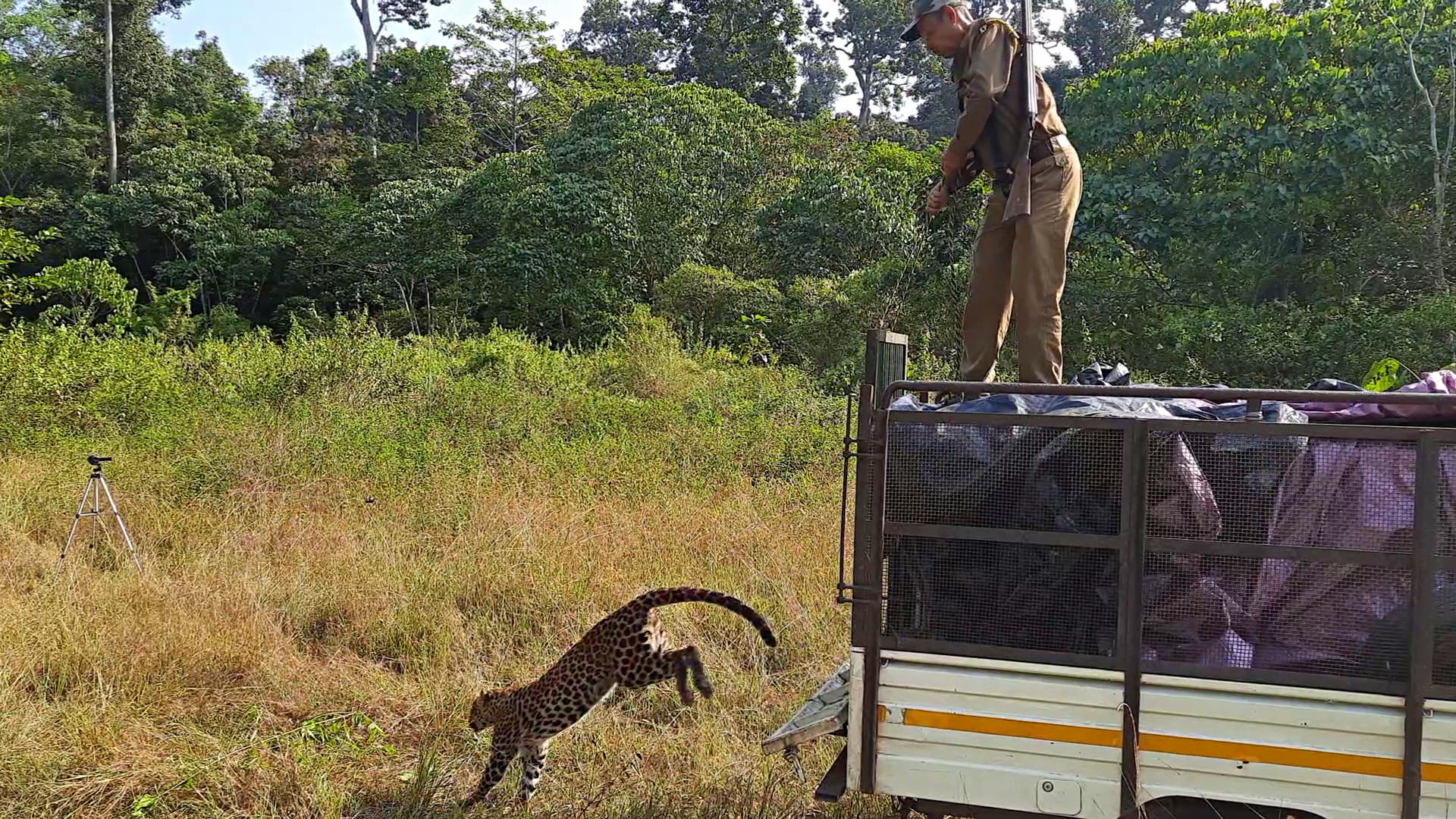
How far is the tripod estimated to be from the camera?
21.5ft

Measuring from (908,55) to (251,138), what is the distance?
24.0 metres

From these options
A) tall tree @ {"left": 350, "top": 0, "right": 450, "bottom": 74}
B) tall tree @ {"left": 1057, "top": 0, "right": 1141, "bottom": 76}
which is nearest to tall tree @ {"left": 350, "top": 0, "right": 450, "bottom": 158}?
tall tree @ {"left": 350, "top": 0, "right": 450, "bottom": 74}

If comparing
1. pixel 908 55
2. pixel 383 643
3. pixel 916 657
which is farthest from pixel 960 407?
pixel 908 55

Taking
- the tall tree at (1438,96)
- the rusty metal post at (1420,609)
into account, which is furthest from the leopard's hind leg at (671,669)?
the tall tree at (1438,96)

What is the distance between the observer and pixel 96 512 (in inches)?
273

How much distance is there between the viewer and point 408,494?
26.3 ft

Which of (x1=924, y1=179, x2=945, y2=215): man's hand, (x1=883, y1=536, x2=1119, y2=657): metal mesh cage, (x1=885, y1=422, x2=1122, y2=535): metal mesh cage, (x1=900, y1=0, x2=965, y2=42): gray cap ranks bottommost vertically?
(x1=883, y1=536, x2=1119, y2=657): metal mesh cage

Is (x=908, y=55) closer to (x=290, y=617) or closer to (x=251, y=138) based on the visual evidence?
(x=251, y=138)

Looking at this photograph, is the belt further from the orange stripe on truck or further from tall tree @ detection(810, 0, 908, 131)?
tall tree @ detection(810, 0, 908, 131)

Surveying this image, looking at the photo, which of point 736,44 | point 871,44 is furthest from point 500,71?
point 871,44

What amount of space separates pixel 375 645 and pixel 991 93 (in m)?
Answer: 4.11

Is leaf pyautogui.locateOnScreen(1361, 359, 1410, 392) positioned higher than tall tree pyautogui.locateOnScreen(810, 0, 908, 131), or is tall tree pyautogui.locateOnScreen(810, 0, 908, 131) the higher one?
tall tree pyautogui.locateOnScreen(810, 0, 908, 131)

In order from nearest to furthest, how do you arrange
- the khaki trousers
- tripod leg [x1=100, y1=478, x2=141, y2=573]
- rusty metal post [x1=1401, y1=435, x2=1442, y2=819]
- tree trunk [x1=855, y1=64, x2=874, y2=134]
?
rusty metal post [x1=1401, y1=435, x2=1442, y2=819] → the khaki trousers → tripod leg [x1=100, y1=478, x2=141, y2=573] → tree trunk [x1=855, y1=64, x2=874, y2=134]

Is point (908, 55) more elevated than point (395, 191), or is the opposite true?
point (908, 55)
